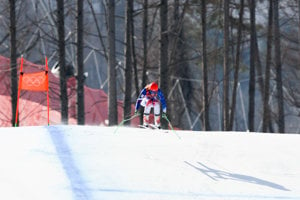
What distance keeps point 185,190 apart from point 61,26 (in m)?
12.9

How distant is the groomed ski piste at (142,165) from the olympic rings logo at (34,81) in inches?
44.1

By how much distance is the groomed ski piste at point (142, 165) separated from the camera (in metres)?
9.74

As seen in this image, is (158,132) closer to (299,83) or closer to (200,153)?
(200,153)

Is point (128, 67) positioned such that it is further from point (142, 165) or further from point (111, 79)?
point (142, 165)

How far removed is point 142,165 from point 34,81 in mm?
4256

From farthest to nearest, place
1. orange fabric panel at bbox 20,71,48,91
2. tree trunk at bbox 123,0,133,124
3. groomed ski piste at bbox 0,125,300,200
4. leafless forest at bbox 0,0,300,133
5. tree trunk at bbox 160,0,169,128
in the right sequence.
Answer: leafless forest at bbox 0,0,300,133 → tree trunk at bbox 123,0,133,124 → tree trunk at bbox 160,0,169,128 → orange fabric panel at bbox 20,71,48,91 → groomed ski piste at bbox 0,125,300,200

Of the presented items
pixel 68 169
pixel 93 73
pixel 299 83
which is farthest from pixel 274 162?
pixel 299 83

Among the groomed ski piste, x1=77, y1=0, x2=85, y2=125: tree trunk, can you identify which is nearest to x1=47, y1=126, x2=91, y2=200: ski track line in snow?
the groomed ski piste

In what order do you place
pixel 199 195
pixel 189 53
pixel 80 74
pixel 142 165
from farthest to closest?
pixel 189 53
pixel 80 74
pixel 142 165
pixel 199 195

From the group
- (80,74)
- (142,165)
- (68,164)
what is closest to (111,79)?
(80,74)

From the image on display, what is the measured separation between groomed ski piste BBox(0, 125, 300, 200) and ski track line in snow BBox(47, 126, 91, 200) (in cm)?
2

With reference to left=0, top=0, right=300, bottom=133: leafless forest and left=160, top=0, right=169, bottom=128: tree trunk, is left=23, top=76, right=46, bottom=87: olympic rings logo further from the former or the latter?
left=160, top=0, right=169, bottom=128: tree trunk

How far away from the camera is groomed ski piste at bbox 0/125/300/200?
974 centimetres

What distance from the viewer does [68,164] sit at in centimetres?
1097
